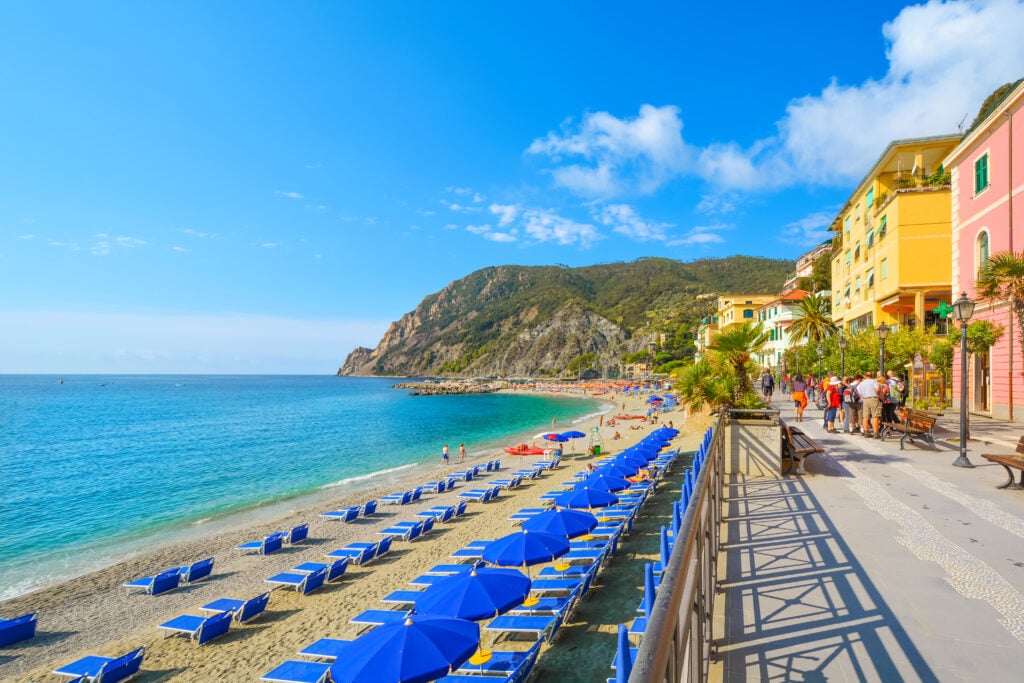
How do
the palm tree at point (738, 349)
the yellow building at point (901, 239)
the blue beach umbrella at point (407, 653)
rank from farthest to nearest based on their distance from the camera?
the yellow building at point (901, 239) < the palm tree at point (738, 349) < the blue beach umbrella at point (407, 653)

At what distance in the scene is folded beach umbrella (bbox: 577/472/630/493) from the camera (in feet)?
46.2

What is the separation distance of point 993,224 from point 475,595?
2099 cm

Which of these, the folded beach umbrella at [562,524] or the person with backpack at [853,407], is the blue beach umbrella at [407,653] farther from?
the person with backpack at [853,407]

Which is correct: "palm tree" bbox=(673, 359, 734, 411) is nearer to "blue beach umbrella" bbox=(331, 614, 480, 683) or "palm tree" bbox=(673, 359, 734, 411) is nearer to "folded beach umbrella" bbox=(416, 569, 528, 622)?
"folded beach umbrella" bbox=(416, 569, 528, 622)

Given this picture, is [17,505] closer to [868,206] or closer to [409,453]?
[409,453]

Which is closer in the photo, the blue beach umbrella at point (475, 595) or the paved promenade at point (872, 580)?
the paved promenade at point (872, 580)

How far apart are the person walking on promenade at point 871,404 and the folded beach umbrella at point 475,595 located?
35.9ft

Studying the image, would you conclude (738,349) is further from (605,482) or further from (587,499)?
(587,499)

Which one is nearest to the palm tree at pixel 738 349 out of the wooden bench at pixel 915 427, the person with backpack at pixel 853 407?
the wooden bench at pixel 915 427

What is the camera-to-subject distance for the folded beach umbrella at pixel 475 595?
7586 mm

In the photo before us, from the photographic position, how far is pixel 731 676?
3232mm

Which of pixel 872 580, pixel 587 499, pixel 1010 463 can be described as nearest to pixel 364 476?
pixel 587 499

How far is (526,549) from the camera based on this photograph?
9.48 m

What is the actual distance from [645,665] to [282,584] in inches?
552
